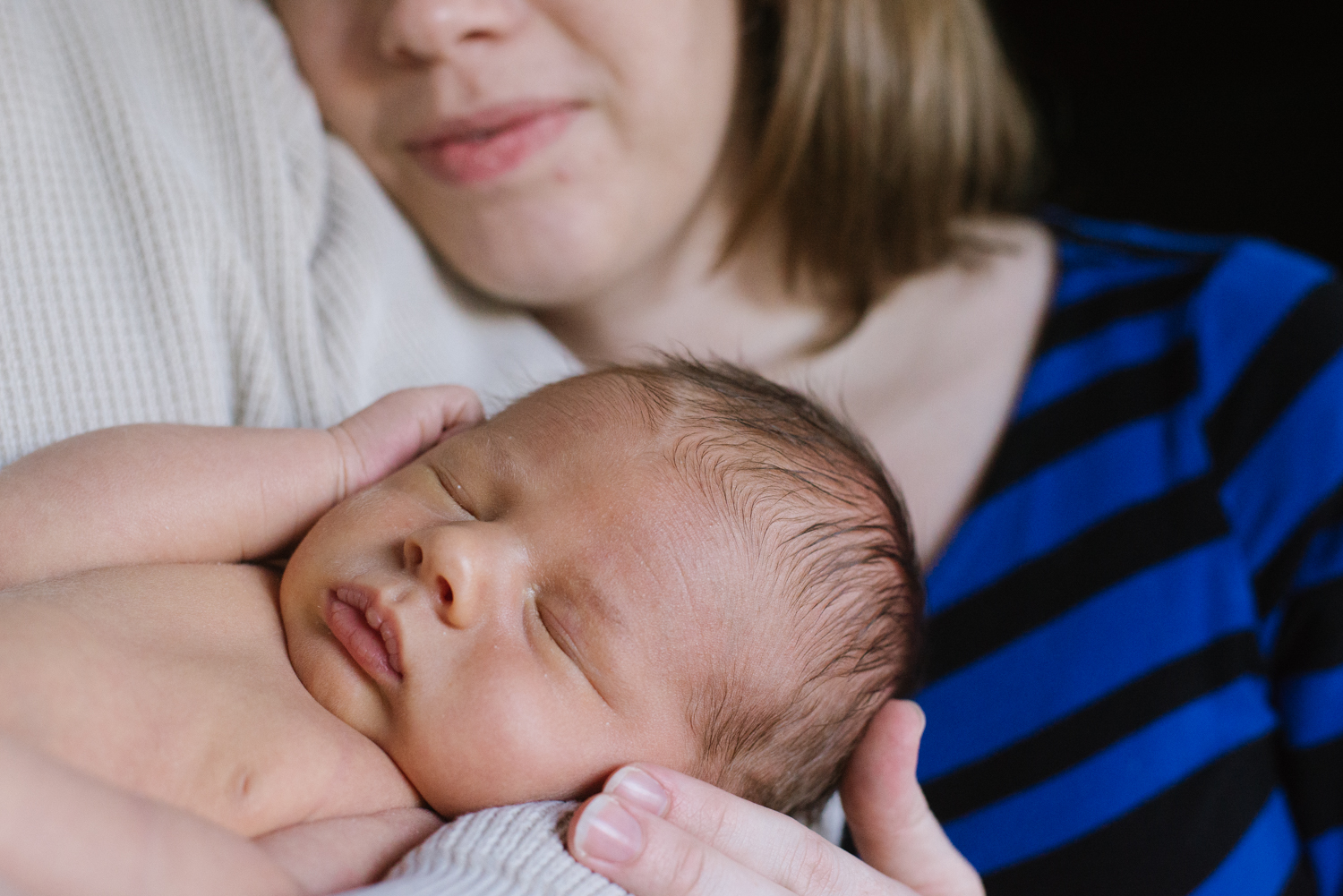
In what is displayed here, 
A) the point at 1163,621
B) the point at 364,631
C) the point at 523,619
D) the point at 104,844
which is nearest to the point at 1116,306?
the point at 1163,621

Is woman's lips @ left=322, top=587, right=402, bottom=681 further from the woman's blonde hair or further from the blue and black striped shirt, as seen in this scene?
the woman's blonde hair

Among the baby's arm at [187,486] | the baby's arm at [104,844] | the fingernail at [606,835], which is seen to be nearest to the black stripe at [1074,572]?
the fingernail at [606,835]

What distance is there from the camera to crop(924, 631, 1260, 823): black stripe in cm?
107

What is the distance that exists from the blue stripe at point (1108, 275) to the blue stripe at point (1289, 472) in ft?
0.85

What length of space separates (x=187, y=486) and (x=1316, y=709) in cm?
121

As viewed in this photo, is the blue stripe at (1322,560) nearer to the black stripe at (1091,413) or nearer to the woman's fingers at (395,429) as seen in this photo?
the black stripe at (1091,413)

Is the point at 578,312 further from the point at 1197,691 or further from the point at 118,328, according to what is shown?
the point at 1197,691

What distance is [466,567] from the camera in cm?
76

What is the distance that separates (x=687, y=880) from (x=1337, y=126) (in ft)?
6.15

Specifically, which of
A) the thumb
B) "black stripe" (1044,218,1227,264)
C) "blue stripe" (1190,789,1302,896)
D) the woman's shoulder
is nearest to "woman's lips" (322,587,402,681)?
the thumb

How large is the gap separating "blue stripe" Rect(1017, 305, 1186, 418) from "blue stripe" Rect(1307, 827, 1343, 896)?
58 centimetres

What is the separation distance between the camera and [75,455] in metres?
0.82

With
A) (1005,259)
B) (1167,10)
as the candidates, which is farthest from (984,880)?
(1167,10)

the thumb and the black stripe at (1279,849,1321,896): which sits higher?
the thumb
